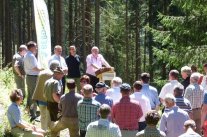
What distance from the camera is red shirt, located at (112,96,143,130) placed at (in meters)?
8.80

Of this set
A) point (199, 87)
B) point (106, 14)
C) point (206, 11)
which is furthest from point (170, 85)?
point (106, 14)

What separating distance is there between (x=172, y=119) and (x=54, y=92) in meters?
2.94

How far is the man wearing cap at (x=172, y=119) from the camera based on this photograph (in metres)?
8.20

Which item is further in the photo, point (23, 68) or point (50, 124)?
point (23, 68)

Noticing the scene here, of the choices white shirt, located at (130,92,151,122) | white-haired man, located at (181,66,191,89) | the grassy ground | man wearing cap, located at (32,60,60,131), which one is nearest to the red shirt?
white shirt, located at (130,92,151,122)

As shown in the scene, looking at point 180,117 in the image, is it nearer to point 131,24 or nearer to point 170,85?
point 170,85

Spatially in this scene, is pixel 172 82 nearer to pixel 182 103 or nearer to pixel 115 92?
pixel 115 92

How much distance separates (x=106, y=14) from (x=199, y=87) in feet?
103

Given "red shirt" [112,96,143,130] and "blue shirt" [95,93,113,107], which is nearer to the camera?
"red shirt" [112,96,143,130]

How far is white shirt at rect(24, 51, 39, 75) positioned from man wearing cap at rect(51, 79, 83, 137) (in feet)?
8.64

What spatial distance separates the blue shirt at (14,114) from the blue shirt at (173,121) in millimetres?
2916

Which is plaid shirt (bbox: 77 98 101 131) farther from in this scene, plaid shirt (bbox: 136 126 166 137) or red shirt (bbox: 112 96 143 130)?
plaid shirt (bbox: 136 126 166 137)

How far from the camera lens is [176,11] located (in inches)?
1425

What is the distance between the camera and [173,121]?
820 cm
